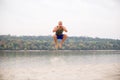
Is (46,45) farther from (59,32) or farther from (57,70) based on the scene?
(59,32)

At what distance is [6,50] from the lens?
101 feet

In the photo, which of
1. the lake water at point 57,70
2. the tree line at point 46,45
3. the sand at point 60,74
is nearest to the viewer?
the sand at point 60,74

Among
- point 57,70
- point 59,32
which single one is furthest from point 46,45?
point 59,32

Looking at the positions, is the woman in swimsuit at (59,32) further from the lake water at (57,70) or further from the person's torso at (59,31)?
the lake water at (57,70)

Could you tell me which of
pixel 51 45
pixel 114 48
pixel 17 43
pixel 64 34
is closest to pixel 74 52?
pixel 51 45

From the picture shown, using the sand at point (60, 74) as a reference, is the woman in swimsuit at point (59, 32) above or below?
above

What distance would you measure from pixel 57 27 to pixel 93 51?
32701 mm

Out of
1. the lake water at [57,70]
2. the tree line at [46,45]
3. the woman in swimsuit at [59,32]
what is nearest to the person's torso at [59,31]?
the woman in swimsuit at [59,32]

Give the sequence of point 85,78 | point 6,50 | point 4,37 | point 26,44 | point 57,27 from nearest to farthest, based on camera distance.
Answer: point 57,27 < point 85,78 < point 6,50 < point 26,44 < point 4,37

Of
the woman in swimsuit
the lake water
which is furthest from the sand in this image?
the woman in swimsuit

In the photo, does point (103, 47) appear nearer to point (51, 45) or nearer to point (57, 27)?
point (51, 45)

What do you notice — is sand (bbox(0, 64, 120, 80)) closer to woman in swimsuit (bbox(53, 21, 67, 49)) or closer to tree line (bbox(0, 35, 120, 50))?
woman in swimsuit (bbox(53, 21, 67, 49))

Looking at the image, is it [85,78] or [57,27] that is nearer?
[57,27]

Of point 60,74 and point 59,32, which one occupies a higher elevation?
point 59,32
